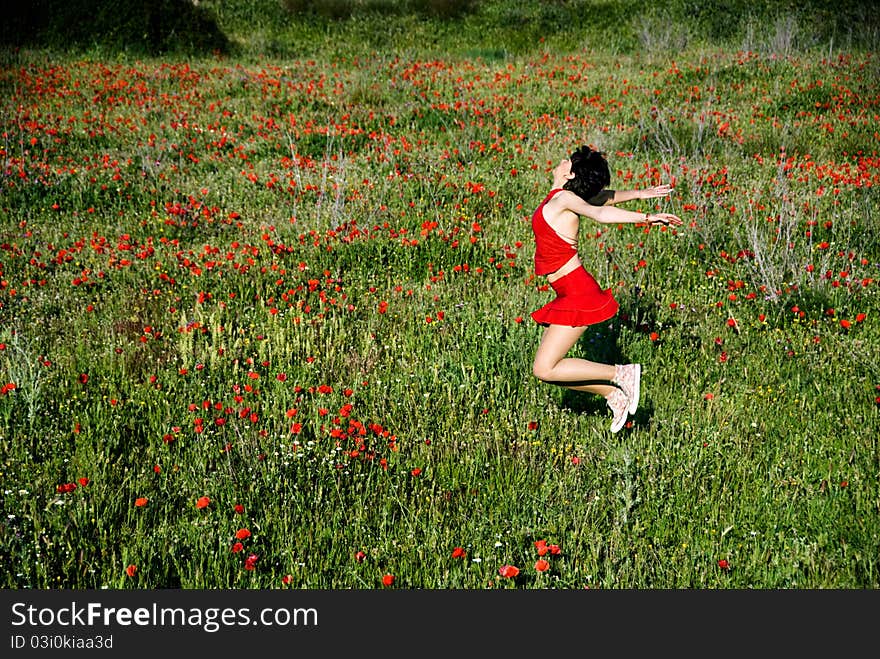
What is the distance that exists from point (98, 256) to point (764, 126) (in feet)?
30.7

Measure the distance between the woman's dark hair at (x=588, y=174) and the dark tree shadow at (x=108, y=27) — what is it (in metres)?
17.2

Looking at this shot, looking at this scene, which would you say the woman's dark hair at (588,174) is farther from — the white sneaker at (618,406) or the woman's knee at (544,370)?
the white sneaker at (618,406)

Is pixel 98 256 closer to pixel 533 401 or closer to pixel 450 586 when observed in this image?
pixel 533 401

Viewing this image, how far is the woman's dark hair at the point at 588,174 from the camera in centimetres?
399

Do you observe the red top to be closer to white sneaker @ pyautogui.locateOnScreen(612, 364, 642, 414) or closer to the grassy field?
white sneaker @ pyautogui.locateOnScreen(612, 364, 642, 414)

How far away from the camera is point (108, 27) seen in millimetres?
18734

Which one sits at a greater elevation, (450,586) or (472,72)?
(472,72)

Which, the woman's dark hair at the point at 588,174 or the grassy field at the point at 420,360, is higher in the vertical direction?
the woman's dark hair at the point at 588,174

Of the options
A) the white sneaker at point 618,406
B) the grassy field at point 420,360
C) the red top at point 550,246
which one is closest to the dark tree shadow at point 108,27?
the grassy field at point 420,360

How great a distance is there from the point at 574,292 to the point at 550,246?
11.6 inches

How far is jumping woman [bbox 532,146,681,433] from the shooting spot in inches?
158

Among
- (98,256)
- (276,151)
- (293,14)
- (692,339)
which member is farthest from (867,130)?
(293,14)

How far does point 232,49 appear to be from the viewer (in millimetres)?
19469

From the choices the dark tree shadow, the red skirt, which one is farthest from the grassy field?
the dark tree shadow
